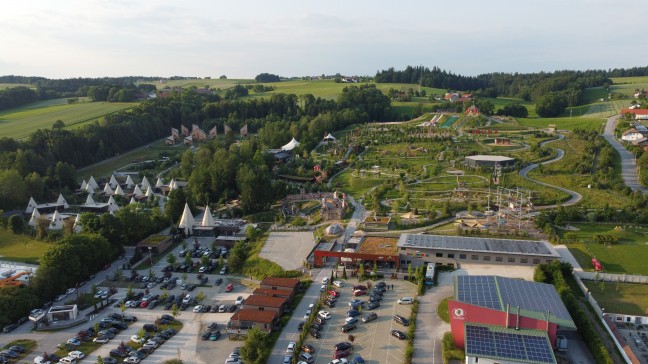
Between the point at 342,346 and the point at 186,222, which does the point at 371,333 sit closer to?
the point at 342,346

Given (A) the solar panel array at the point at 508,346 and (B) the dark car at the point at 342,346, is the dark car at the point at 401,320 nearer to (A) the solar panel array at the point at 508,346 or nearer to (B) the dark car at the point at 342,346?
(B) the dark car at the point at 342,346

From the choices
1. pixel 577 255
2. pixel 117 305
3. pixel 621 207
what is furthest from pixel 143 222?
pixel 621 207

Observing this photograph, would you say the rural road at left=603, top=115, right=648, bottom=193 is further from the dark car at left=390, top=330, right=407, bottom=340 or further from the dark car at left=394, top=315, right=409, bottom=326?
the dark car at left=390, top=330, right=407, bottom=340

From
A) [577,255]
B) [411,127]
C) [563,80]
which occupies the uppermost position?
[563,80]

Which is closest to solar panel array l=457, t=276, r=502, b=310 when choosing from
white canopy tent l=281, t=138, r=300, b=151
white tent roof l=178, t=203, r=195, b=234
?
white tent roof l=178, t=203, r=195, b=234

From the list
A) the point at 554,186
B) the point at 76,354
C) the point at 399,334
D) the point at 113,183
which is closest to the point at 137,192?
the point at 113,183

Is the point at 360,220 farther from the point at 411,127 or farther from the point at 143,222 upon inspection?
the point at 411,127

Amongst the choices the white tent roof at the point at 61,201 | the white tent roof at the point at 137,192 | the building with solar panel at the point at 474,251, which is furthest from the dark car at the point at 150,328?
the white tent roof at the point at 137,192
